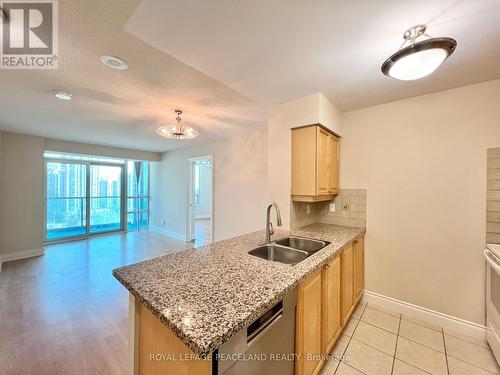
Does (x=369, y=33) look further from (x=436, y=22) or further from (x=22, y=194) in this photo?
(x=22, y=194)

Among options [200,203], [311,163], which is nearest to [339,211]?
[311,163]

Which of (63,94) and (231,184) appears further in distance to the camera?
(231,184)

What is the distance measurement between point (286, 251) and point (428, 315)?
177 centimetres

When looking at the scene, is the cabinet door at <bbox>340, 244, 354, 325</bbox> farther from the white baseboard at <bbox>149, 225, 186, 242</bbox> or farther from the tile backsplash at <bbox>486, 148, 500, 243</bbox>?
the white baseboard at <bbox>149, 225, 186, 242</bbox>

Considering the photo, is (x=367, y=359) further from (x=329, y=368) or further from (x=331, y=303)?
(x=331, y=303)

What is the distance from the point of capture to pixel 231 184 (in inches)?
167

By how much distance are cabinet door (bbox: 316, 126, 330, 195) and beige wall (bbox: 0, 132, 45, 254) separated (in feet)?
18.4

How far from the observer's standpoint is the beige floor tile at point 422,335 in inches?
72.2

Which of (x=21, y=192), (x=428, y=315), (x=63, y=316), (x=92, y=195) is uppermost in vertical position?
(x=21, y=192)

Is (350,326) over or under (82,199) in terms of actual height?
under

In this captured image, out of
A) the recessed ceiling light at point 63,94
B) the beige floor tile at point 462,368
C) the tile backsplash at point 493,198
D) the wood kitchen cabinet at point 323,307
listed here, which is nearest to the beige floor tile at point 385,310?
the wood kitchen cabinet at point 323,307

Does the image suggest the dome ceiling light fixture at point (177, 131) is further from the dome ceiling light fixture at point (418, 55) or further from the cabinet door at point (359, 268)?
the cabinet door at point (359, 268)

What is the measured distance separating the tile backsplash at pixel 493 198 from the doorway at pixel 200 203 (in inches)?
163

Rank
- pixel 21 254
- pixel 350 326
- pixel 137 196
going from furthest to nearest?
pixel 137 196 → pixel 21 254 → pixel 350 326
